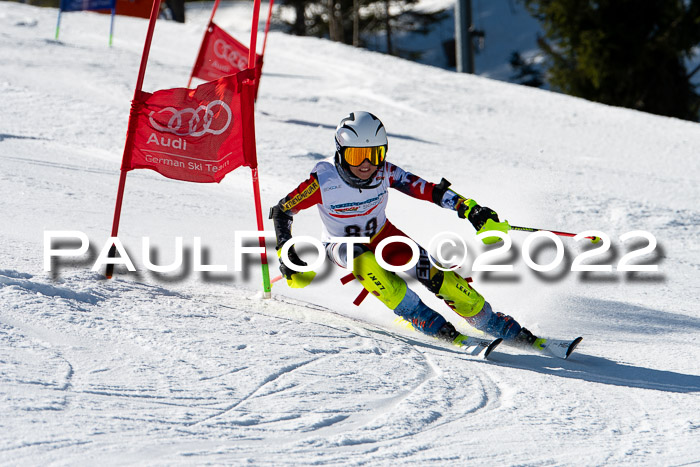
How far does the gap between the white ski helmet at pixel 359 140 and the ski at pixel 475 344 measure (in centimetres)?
109

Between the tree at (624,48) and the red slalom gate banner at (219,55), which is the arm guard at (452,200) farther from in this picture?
the tree at (624,48)

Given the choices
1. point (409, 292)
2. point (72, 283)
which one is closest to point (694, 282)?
point (409, 292)

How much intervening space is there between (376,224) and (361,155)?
1.60 ft

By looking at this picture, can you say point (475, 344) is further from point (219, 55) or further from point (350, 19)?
point (350, 19)

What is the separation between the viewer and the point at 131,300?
Result: 462cm

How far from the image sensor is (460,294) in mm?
4836

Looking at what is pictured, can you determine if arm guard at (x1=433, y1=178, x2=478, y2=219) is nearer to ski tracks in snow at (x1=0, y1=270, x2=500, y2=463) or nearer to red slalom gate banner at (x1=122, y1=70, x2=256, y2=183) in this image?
ski tracks in snow at (x1=0, y1=270, x2=500, y2=463)

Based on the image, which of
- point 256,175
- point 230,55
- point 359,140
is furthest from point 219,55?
point 359,140

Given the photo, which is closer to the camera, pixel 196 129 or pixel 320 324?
pixel 320 324

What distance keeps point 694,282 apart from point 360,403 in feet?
12.2

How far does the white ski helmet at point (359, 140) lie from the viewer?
194 inches

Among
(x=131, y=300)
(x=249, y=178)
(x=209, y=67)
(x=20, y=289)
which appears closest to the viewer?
(x=20, y=289)

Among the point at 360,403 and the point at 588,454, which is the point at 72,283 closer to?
the point at 360,403

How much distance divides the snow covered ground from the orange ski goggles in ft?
3.13
